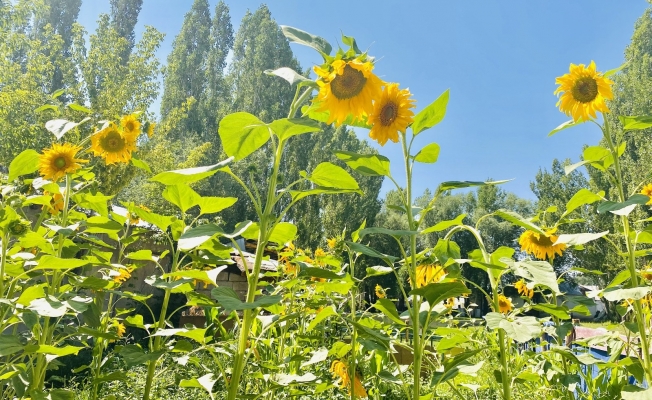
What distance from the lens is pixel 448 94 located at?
89 centimetres

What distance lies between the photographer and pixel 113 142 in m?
1.48

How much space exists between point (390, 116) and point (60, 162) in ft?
3.44

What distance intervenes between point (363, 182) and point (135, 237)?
695 inches

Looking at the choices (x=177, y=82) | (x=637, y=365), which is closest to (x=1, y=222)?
(x=637, y=365)

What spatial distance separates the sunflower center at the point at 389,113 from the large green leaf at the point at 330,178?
188 millimetres

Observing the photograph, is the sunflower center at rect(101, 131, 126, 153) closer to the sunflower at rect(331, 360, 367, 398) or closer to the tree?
Answer: the sunflower at rect(331, 360, 367, 398)

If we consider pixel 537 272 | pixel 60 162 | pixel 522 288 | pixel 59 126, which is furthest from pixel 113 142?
pixel 522 288

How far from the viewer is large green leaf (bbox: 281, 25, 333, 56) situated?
81 cm

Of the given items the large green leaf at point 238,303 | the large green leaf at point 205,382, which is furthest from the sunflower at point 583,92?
the large green leaf at point 205,382

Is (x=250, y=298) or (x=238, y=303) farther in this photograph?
(x=250, y=298)

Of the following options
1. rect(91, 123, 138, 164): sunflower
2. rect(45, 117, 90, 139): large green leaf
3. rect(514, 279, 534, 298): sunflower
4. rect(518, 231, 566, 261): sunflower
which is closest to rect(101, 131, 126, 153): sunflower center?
rect(91, 123, 138, 164): sunflower

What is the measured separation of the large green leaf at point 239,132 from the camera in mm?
778

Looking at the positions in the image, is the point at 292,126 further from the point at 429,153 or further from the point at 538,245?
the point at 538,245

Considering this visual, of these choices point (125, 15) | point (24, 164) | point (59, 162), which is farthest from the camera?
point (125, 15)
